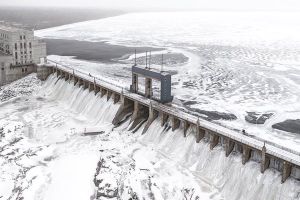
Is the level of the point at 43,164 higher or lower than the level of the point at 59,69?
lower

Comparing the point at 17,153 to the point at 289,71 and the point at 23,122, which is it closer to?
the point at 23,122

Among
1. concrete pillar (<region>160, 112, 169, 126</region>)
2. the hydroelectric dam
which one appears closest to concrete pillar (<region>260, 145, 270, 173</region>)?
the hydroelectric dam

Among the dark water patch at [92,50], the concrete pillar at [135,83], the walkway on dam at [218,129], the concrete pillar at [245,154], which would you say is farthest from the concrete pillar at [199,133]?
the dark water patch at [92,50]

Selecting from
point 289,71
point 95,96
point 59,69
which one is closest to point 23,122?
point 95,96

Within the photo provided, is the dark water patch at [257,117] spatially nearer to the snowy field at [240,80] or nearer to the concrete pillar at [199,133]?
the snowy field at [240,80]

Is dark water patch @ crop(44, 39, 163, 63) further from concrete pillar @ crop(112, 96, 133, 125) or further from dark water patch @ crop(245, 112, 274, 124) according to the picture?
dark water patch @ crop(245, 112, 274, 124)

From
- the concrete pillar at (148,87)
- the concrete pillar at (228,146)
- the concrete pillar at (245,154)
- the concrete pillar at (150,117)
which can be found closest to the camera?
the concrete pillar at (245,154)

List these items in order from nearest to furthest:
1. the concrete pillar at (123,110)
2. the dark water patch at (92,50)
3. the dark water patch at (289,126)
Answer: the dark water patch at (289,126), the concrete pillar at (123,110), the dark water patch at (92,50)
